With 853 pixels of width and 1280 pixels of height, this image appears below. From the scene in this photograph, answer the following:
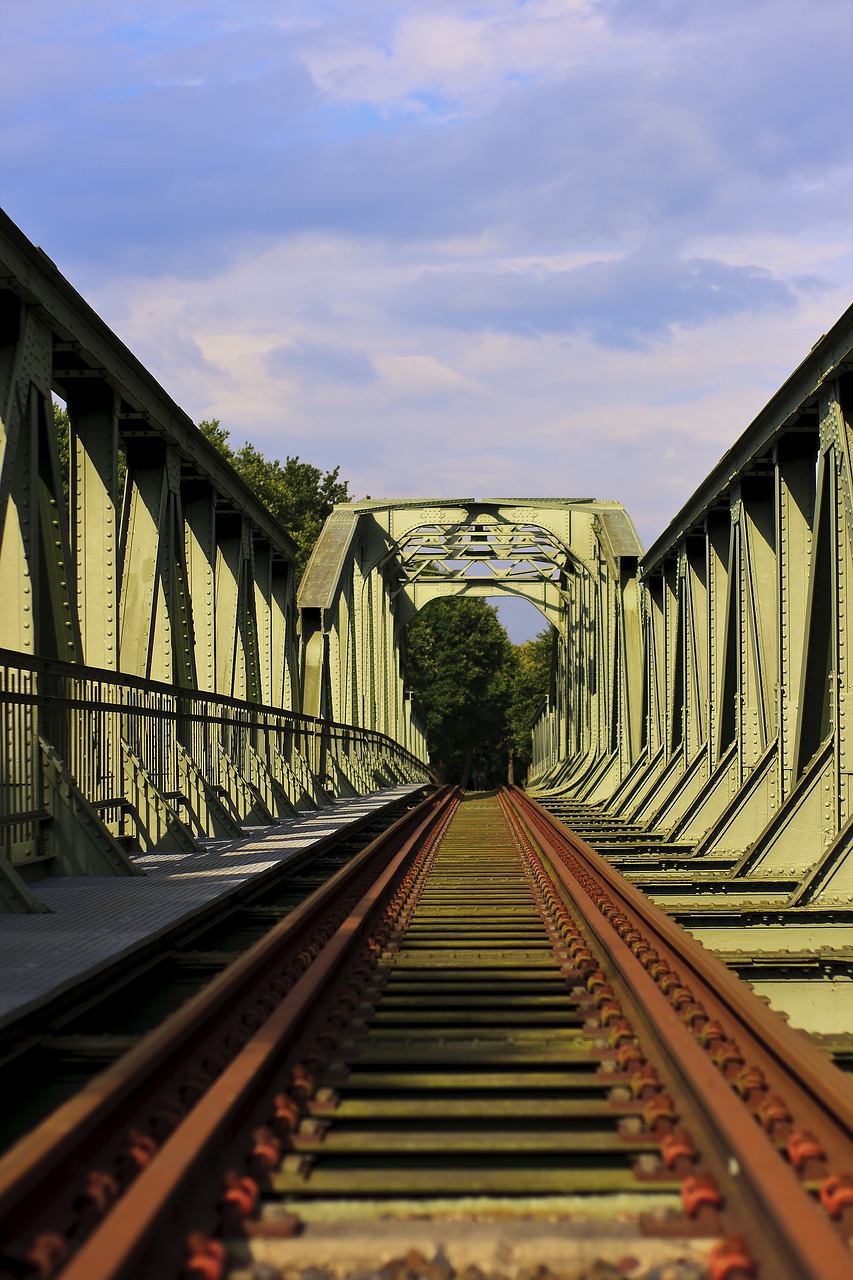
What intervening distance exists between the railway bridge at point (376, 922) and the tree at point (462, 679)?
189ft

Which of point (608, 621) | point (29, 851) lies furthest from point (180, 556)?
point (608, 621)

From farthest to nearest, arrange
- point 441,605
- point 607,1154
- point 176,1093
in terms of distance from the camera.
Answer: point 441,605 → point 176,1093 → point 607,1154

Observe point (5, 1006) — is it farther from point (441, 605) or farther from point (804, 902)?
point (441, 605)

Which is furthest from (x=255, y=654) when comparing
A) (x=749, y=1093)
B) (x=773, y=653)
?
(x=749, y=1093)

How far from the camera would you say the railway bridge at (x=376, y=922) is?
2.95 meters

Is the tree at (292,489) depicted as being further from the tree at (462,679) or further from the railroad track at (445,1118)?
the railroad track at (445,1118)

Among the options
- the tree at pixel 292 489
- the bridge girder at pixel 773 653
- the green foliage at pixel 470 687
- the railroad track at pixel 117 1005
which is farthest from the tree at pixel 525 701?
the railroad track at pixel 117 1005

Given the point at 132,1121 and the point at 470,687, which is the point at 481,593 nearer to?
the point at 470,687

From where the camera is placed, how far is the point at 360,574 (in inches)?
1328

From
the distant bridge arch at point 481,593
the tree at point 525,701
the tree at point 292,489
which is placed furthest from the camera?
the tree at point 525,701

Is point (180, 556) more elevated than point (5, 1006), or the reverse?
point (180, 556)

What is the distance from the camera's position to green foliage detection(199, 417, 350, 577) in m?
56.0

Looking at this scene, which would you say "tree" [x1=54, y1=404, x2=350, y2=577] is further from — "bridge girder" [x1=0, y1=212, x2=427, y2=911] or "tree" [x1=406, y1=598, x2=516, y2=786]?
"bridge girder" [x1=0, y1=212, x2=427, y2=911]

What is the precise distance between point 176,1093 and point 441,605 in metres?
77.0
